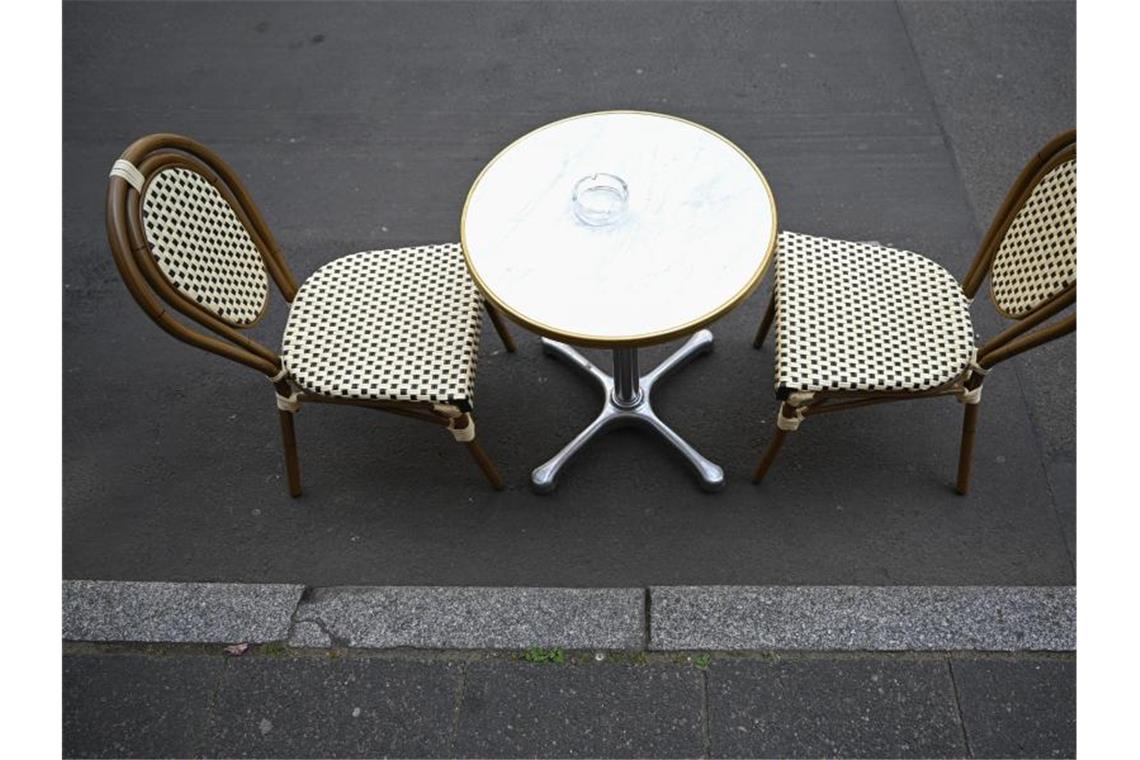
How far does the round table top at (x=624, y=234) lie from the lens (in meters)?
2.43

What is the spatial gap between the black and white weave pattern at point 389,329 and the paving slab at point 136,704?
979 millimetres

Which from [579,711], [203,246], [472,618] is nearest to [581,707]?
[579,711]

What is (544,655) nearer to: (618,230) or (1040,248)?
(618,230)

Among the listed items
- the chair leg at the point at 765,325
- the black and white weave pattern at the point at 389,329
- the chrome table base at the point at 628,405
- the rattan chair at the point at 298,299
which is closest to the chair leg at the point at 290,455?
the rattan chair at the point at 298,299

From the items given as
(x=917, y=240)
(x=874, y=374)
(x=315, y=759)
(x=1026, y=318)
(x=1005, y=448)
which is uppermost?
(x=1026, y=318)

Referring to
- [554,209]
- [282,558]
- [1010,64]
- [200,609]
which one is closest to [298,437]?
[282,558]

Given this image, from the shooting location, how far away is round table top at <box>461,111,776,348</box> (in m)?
2.43

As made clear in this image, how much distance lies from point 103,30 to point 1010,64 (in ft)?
16.1

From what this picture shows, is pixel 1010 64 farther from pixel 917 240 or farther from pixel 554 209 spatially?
pixel 554 209

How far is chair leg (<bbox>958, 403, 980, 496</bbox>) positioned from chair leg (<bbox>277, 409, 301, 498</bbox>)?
2157 mm

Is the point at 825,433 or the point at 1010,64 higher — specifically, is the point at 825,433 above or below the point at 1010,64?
below

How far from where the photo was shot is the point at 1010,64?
453cm

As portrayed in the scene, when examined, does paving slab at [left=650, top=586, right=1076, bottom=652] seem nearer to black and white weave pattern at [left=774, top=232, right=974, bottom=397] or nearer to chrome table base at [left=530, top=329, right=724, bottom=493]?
chrome table base at [left=530, top=329, right=724, bottom=493]

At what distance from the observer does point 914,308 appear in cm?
278
